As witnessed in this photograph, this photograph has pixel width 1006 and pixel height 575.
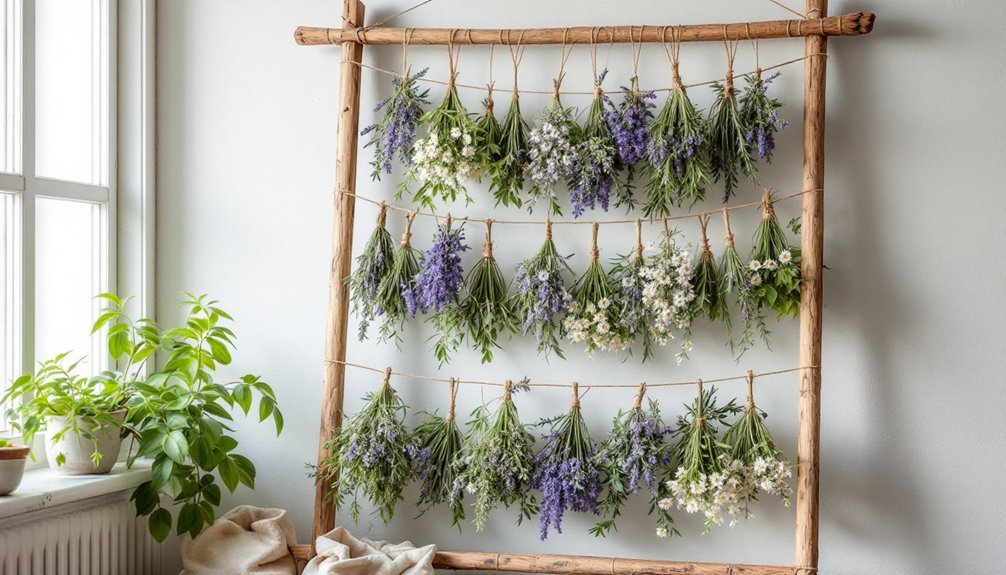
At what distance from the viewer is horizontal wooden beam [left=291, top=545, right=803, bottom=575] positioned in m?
2.57

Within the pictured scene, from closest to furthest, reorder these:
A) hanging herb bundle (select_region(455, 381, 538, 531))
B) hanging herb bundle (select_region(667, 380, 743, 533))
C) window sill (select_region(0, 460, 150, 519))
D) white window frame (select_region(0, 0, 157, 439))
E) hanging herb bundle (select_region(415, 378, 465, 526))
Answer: window sill (select_region(0, 460, 150, 519)) < hanging herb bundle (select_region(667, 380, 743, 533)) < hanging herb bundle (select_region(455, 381, 538, 531)) < hanging herb bundle (select_region(415, 378, 465, 526)) < white window frame (select_region(0, 0, 157, 439))

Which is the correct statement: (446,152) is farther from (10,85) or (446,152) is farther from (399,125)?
(10,85)

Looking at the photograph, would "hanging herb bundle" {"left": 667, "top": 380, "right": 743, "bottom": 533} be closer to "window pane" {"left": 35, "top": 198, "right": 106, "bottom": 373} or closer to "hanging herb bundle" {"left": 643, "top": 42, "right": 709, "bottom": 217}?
"hanging herb bundle" {"left": 643, "top": 42, "right": 709, "bottom": 217}

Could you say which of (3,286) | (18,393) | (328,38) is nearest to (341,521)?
(18,393)

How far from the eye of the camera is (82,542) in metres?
2.57

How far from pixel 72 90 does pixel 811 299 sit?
2.46 m

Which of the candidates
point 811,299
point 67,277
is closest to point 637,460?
point 811,299

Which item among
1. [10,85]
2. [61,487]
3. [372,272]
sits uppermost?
[10,85]

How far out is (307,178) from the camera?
2998mm

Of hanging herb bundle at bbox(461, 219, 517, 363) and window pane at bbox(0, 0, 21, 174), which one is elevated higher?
window pane at bbox(0, 0, 21, 174)

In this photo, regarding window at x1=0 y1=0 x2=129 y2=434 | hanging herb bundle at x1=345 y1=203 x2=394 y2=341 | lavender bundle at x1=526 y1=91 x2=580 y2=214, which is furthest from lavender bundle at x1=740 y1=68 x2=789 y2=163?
window at x1=0 y1=0 x2=129 y2=434

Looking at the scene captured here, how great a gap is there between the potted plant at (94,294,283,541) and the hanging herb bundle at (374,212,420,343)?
1.49ft

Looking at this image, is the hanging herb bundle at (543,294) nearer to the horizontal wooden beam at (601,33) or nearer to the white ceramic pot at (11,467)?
the horizontal wooden beam at (601,33)

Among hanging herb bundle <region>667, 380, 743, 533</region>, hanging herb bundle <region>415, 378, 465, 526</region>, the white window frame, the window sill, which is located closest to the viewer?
the window sill
